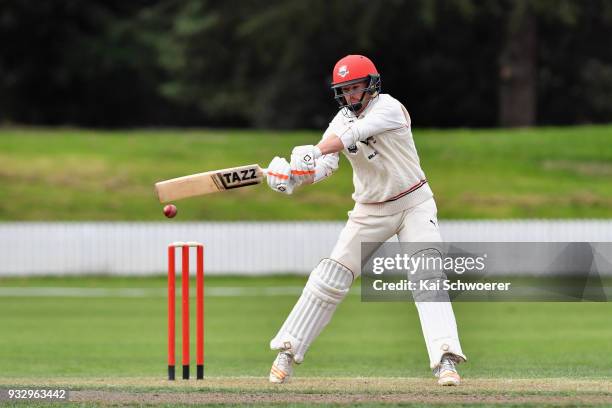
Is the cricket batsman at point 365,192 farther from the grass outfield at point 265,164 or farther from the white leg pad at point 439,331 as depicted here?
the grass outfield at point 265,164

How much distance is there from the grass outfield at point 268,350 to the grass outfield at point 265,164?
9.15 ft

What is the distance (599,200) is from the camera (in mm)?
22484

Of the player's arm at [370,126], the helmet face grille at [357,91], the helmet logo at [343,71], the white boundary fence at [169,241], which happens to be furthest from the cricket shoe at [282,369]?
the white boundary fence at [169,241]

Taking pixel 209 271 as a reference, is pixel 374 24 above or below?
above

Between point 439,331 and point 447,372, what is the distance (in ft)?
0.74

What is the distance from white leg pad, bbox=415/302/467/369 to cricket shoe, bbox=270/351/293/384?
32.5 inches

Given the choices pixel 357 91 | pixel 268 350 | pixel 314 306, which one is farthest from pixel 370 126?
pixel 268 350

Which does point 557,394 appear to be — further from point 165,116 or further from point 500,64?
point 165,116

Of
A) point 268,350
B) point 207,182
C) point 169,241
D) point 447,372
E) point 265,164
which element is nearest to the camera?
point 447,372

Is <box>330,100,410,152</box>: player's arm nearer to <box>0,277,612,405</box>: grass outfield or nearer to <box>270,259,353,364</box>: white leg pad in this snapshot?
<box>270,259,353,364</box>: white leg pad

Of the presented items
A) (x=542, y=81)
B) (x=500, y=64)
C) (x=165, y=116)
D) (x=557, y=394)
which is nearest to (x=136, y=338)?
(x=557, y=394)

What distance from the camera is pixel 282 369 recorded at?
7262 mm

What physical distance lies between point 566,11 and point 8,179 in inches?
472

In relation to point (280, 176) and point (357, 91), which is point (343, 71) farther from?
point (280, 176)
